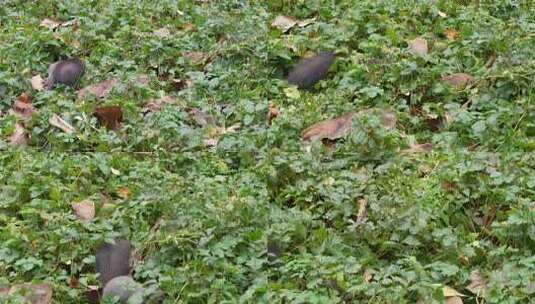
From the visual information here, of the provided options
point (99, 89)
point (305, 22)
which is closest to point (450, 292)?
point (99, 89)

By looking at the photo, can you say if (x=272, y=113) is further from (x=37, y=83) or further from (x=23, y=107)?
(x=37, y=83)

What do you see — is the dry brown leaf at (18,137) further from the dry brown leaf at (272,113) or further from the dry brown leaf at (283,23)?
the dry brown leaf at (283,23)

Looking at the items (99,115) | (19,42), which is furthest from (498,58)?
(19,42)

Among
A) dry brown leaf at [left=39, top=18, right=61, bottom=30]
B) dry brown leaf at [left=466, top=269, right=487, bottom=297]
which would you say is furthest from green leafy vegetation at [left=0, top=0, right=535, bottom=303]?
dry brown leaf at [left=39, top=18, right=61, bottom=30]

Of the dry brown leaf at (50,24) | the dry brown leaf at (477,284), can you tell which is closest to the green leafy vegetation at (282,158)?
the dry brown leaf at (477,284)

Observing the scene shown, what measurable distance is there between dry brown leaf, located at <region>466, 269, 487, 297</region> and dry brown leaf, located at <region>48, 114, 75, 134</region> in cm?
211

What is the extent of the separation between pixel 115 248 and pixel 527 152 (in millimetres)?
1651

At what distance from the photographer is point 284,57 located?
4809mm

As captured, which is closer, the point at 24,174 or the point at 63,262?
the point at 63,262

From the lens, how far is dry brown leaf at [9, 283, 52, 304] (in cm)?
310

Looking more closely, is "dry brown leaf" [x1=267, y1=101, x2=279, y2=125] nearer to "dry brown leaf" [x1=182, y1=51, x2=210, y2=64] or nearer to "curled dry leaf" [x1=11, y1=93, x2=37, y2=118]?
"dry brown leaf" [x1=182, y1=51, x2=210, y2=64]

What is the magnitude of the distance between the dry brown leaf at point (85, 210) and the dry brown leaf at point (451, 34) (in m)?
2.24

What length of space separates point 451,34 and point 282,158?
1.63 metres

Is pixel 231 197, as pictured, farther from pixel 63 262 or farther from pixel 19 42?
pixel 19 42
